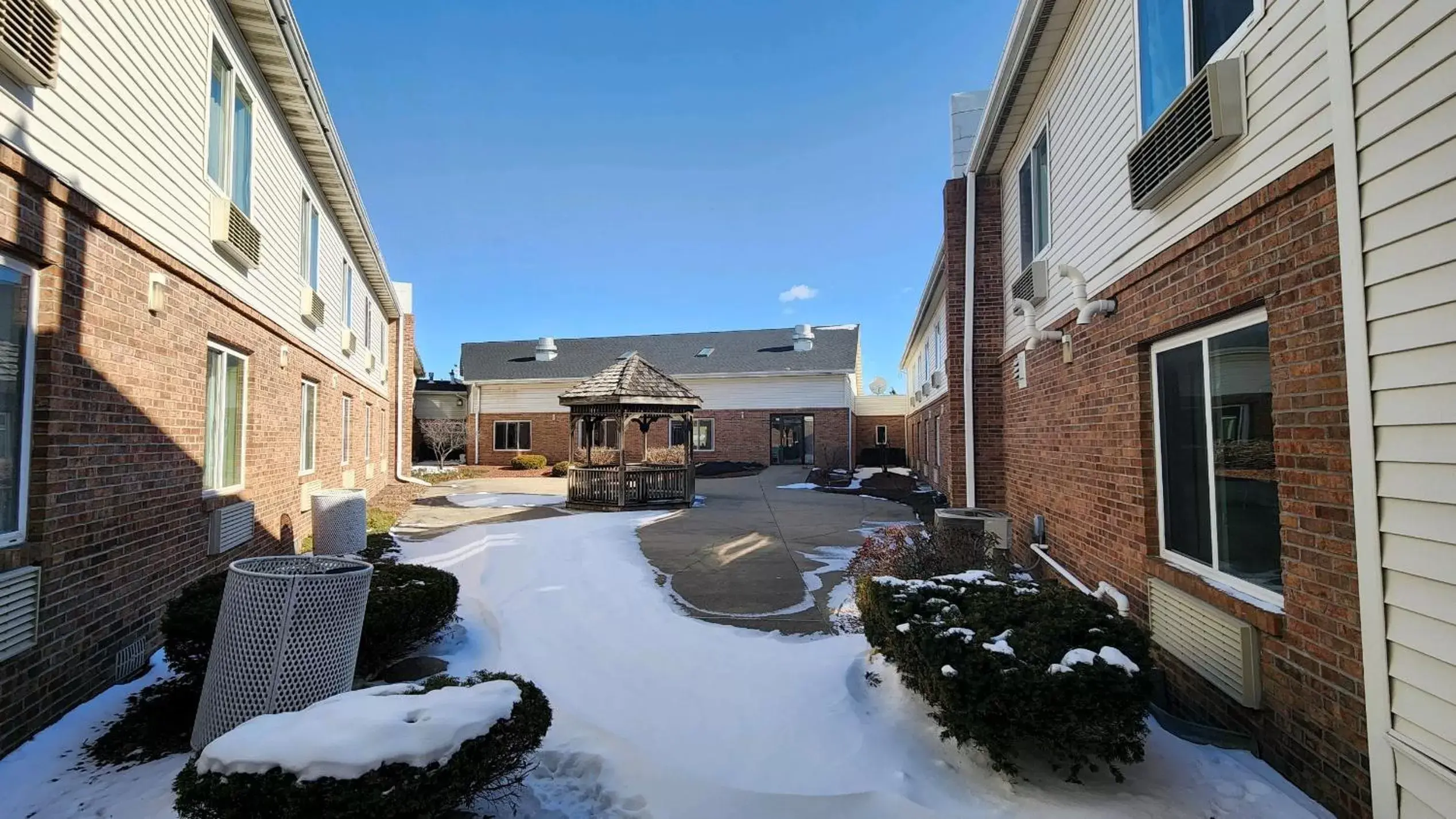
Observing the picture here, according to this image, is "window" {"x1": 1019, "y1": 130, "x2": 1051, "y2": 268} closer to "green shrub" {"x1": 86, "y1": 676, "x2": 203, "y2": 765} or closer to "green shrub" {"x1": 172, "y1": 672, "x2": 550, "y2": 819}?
"green shrub" {"x1": 172, "y1": 672, "x2": 550, "y2": 819}

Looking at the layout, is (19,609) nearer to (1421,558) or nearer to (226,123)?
(226,123)

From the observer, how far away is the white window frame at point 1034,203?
724 centimetres

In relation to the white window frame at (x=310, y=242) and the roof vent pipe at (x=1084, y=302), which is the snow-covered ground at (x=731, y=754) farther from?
the white window frame at (x=310, y=242)

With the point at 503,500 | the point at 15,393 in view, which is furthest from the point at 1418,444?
the point at 503,500

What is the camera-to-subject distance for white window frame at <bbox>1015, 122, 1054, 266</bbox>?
7.24 m

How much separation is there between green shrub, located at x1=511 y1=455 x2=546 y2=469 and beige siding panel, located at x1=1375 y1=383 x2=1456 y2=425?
26.9 metres

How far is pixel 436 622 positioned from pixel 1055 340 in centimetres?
628

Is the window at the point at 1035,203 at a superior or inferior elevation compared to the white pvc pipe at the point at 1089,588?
superior

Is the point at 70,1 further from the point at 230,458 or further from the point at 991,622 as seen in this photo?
the point at 991,622

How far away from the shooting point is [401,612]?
4.55 meters

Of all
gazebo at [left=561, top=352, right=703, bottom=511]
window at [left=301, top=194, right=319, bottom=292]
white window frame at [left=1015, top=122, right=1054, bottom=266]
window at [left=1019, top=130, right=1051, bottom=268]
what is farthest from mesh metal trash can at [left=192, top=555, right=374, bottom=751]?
gazebo at [left=561, top=352, right=703, bottom=511]

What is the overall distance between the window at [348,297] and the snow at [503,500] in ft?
14.8

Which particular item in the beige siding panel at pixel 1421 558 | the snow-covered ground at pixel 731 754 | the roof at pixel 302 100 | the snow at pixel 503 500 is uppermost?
the roof at pixel 302 100

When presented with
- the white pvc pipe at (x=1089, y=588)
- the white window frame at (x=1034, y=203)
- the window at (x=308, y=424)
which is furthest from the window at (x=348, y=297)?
the white pvc pipe at (x=1089, y=588)
